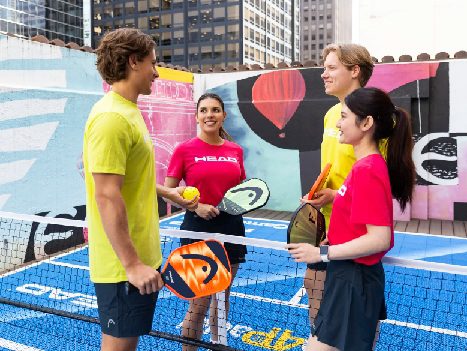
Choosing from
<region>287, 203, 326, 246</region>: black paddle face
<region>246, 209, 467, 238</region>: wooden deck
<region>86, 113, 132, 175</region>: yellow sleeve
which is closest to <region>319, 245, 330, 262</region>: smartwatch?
<region>287, 203, 326, 246</region>: black paddle face

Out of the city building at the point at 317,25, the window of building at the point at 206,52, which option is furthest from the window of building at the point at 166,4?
the city building at the point at 317,25

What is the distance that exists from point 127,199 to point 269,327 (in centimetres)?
322

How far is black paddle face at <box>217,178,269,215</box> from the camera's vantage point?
3.25 meters

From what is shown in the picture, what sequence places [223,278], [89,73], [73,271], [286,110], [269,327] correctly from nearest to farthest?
[223,278] → [269,327] → [73,271] → [89,73] → [286,110]

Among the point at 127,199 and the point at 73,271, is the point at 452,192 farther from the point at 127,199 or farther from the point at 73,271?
the point at 127,199

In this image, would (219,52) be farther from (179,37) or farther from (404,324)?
(404,324)

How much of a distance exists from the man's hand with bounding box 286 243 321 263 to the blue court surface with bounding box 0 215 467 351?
0.93 metres

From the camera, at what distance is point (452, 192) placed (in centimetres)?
1033

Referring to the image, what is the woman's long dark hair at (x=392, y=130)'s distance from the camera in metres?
2.18

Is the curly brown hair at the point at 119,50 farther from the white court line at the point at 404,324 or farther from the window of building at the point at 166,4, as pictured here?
the window of building at the point at 166,4

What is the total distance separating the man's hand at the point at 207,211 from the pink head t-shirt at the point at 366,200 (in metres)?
1.38

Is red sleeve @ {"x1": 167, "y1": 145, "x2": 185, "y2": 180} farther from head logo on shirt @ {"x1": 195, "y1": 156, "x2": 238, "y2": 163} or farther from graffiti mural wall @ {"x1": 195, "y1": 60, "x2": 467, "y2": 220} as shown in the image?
graffiti mural wall @ {"x1": 195, "y1": 60, "x2": 467, "y2": 220}

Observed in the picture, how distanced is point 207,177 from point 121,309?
62.5 inches

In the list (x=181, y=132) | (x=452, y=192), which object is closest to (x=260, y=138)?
(x=181, y=132)
